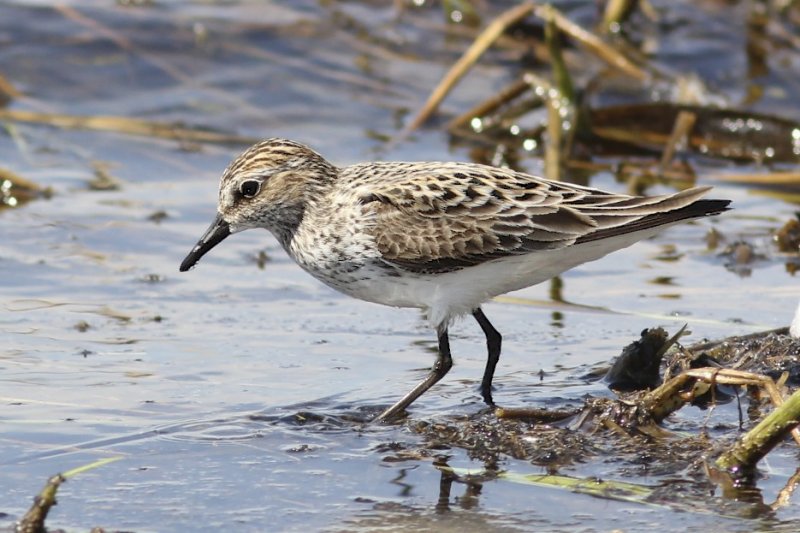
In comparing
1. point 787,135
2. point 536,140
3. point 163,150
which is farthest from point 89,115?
point 787,135

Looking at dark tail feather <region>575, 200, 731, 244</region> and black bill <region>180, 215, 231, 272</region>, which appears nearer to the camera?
dark tail feather <region>575, 200, 731, 244</region>

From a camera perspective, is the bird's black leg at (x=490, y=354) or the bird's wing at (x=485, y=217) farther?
the bird's black leg at (x=490, y=354)

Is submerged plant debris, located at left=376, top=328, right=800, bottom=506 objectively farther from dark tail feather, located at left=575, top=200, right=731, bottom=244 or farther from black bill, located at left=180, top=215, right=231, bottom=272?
black bill, located at left=180, top=215, right=231, bottom=272

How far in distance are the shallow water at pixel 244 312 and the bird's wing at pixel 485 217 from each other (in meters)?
0.82

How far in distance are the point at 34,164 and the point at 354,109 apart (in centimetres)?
331

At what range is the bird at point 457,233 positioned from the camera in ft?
23.0

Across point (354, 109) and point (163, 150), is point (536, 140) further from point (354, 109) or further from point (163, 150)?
point (163, 150)

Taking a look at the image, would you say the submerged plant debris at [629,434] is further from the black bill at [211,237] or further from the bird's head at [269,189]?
the black bill at [211,237]

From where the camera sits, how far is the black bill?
7734mm

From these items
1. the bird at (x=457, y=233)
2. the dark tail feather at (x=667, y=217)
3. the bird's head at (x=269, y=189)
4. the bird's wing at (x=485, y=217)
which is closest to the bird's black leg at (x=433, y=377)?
the bird at (x=457, y=233)

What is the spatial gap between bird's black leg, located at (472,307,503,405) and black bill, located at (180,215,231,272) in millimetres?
1511

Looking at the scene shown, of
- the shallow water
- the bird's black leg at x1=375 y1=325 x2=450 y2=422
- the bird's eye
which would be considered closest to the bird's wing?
the bird's black leg at x1=375 y1=325 x2=450 y2=422

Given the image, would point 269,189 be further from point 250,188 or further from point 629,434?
point 629,434

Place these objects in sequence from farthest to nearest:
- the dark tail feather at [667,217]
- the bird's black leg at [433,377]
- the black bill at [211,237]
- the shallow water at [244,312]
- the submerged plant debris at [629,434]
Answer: the black bill at [211,237]
the bird's black leg at [433,377]
the dark tail feather at [667,217]
the submerged plant debris at [629,434]
the shallow water at [244,312]
